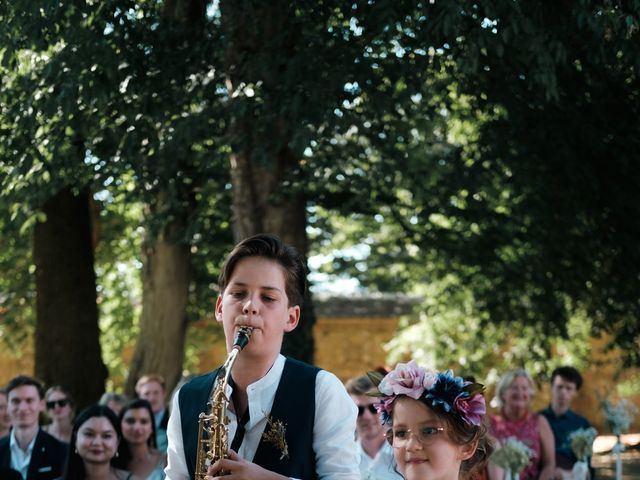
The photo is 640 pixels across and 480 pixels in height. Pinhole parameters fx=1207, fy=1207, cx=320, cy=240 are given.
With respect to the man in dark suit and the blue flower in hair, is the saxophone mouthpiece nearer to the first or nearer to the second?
the blue flower in hair

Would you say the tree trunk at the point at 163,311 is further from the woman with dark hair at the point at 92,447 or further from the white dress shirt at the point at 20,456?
the woman with dark hair at the point at 92,447

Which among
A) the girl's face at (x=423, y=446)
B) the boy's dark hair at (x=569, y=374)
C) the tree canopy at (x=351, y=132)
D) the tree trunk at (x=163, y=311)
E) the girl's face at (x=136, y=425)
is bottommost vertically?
the girl's face at (x=423, y=446)

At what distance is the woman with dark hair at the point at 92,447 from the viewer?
7688mm

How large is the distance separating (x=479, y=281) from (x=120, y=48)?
780 centimetres

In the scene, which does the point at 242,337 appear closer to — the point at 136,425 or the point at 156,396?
the point at 136,425

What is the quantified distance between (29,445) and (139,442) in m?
0.81

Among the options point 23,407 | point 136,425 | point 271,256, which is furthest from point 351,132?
point 271,256

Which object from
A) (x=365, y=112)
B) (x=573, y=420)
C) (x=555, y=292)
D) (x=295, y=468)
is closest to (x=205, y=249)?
(x=555, y=292)

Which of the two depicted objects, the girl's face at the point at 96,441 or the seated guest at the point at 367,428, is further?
the seated guest at the point at 367,428

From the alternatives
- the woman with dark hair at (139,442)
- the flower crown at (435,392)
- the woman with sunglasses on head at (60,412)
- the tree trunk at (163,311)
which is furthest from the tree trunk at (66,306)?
the flower crown at (435,392)

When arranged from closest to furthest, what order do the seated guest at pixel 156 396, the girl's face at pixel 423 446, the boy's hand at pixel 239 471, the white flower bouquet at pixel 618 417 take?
the boy's hand at pixel 239 471 < the girl's face at pixel 423 446 < the white flower bouquet at pixel 618 417 < the seated guest at pixel 156 396

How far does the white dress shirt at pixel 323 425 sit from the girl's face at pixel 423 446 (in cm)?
31

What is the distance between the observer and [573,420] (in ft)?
33.8

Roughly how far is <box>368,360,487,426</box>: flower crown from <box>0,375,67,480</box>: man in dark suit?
191 inches
